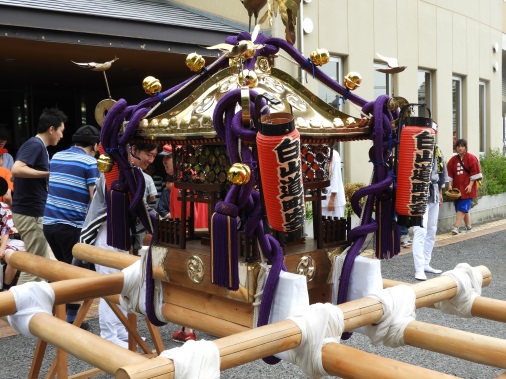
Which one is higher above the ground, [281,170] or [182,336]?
[281,170]

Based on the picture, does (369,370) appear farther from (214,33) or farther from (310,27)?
(310,27)

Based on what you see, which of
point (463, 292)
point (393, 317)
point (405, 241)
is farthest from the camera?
point (405, 241)

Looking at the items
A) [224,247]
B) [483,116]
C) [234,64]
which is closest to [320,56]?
[234,64]

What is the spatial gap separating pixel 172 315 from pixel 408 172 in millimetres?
1023

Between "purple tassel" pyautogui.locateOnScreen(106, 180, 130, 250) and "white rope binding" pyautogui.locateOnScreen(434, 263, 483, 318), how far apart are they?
3.99 ft

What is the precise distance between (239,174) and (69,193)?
3.35m

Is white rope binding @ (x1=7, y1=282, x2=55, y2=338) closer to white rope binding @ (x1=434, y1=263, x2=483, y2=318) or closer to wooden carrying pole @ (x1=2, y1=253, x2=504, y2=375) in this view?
wooden carrying pole @ (x1=2, y1=253, x2=504, y2=375)

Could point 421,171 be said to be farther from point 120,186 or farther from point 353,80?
point 120,186

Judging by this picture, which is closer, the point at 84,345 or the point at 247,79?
the point at 84,345

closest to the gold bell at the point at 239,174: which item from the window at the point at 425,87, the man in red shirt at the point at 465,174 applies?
the man in red shirt at the point at 465,174

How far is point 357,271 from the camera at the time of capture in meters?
2.15

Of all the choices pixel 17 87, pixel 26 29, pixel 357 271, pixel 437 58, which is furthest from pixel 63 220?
pixel 437 58

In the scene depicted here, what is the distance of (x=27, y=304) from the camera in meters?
2.02

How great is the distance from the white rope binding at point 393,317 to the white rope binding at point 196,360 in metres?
0.64
